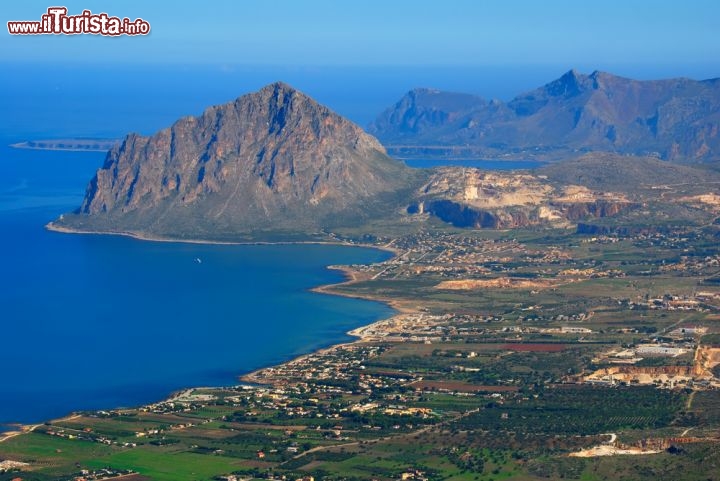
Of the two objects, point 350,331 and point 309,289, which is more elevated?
point 309,289

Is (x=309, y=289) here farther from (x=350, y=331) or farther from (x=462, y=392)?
(x=462, y=392)

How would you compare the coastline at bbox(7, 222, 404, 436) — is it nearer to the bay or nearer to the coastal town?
the coastal town

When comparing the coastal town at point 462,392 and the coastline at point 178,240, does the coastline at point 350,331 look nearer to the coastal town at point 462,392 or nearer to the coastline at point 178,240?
the coastal town at point 462,392

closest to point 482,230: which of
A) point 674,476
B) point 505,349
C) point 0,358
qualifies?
point 505,349

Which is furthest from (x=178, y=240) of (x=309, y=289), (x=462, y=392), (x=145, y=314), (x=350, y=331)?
(x=462, y=392)

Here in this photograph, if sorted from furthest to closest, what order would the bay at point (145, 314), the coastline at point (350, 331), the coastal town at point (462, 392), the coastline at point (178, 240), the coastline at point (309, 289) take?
the coastline at point (178, 240), the coastline at point (350, 331), the bay at point (145, 314), the coastline at point (309, 289), the coastal town at point (462, 392)

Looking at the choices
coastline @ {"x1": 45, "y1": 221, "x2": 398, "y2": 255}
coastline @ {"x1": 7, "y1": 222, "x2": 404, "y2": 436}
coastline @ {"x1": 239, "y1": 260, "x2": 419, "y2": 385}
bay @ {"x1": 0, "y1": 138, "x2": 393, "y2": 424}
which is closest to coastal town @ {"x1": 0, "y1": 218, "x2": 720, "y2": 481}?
coastline @ {"x1": 239, "y1": 260, "x2": 419, "y2": 385}

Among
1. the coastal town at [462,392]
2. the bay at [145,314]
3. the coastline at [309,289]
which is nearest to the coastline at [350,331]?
the coastline at [309,289]

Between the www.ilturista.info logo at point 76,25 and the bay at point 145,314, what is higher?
the www.ilturista.info logo at point 76,25
